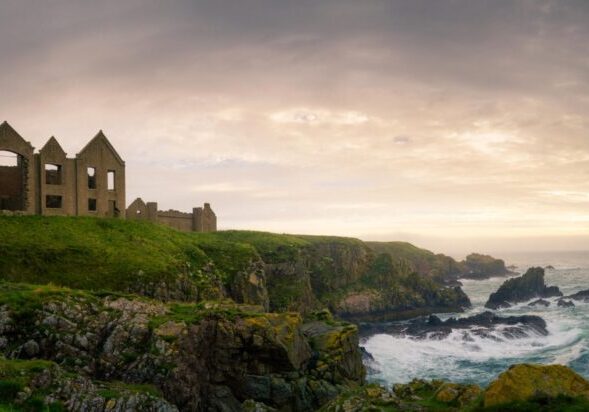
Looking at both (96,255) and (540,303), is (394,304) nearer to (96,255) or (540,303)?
(540,303)

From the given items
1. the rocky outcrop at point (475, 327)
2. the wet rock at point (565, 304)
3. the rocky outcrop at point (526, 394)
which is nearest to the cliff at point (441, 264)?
the wet rock at point (565, 304)

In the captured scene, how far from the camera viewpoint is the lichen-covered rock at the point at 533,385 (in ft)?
57.5

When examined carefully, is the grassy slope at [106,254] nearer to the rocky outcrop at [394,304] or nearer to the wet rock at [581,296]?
the rocky outcrop at [394,304]

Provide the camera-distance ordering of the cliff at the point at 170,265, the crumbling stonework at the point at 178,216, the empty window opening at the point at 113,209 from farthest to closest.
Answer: the crumbling stonework at the point at 178,216
the empty window opening at the point at 113,209
the cliff at the point at 170,265

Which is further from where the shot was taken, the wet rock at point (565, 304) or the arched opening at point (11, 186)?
the wet rock at point (565, 304)

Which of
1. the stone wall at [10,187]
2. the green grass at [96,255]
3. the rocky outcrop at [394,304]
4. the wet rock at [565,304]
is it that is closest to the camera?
the green grass at [96,255]

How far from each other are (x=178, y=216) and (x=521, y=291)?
80920 millimetres

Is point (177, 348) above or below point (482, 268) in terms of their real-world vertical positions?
above

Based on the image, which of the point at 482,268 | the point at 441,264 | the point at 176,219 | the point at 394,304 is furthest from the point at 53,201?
the point at 482,268

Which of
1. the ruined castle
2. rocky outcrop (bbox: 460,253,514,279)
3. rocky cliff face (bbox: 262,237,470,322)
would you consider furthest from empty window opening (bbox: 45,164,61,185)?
rocky outcrop (bbox: 460,253,514,279)

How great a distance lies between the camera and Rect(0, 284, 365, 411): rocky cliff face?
92.8 feet

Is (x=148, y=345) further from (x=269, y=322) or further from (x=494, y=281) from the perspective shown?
(x=494, y=281)

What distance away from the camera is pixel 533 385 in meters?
17.8

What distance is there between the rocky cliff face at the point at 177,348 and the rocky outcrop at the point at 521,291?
258ft
